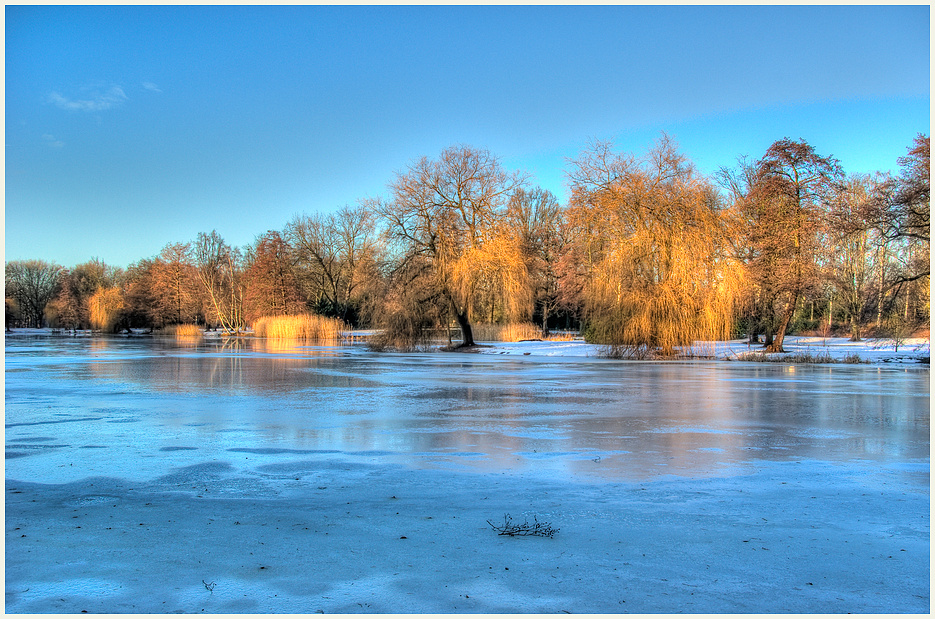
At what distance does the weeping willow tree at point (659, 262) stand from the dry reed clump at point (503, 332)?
13092 millimetres

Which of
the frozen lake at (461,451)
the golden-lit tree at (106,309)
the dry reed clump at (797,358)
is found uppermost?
the golden-lit tree at (106,309)

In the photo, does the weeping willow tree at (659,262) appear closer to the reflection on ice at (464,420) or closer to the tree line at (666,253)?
the tree line at (666,253)

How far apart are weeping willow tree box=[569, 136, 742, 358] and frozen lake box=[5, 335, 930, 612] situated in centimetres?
1016

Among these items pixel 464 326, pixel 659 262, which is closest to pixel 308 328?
pixel 464 326

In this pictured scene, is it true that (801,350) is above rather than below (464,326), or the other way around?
below

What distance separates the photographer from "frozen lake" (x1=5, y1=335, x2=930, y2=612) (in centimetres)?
357

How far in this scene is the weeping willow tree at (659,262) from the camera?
978 inches

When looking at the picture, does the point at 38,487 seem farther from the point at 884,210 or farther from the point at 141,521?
the point at 884,210

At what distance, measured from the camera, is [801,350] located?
95.7 ft

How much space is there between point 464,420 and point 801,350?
80.0ft

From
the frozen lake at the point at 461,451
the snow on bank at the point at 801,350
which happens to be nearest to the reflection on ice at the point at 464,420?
the frozen lake at the point at 461,451

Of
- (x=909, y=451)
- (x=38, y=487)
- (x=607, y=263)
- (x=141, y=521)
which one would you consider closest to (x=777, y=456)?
(x=909, y=451)

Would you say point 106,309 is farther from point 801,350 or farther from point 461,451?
point 461,451

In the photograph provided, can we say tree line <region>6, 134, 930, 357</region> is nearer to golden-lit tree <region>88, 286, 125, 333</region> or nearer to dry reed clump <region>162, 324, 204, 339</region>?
dry reed clump <region>162, 324, 204, 339</region>
